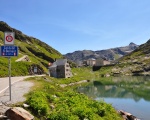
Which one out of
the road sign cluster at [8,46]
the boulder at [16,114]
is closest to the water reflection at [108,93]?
the road sign cluster at [8,46]

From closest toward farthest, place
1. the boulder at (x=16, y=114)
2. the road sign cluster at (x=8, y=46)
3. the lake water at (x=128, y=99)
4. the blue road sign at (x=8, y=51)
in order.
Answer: the boulder at (x=16, y=114) < the blue road sign at (x=8, y=51) < the road sign cluster at (x=8, y=46) < the lake water at (x=128, y=99)

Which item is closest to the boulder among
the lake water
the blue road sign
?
the blue road sign

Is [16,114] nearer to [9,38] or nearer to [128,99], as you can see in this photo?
[9,38]

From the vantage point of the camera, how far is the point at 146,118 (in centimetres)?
4359

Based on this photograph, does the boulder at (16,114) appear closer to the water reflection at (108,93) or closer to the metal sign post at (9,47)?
the metal sign post at (9,47)

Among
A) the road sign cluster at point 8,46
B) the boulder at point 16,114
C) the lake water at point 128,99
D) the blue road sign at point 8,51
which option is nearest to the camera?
the boulder at point 16,114

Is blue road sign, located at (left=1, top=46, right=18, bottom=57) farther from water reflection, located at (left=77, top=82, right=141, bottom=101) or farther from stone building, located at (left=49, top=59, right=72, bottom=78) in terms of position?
stone building, located at (left=49, top=59, right=72, bottom=78)

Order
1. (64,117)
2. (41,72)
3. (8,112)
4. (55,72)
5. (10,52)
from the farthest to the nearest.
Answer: (55,72) < (41,72) < (10,52) < (64,117) < (8,112)

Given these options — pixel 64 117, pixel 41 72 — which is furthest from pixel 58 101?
pixel 41 72

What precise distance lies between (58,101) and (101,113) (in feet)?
18.6

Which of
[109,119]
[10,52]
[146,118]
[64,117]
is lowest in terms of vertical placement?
[146,118]

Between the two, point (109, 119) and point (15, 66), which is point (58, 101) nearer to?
point (109, 119)

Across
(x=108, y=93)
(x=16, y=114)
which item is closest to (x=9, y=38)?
(x=16, y=114)

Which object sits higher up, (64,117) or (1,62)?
(1,62)
